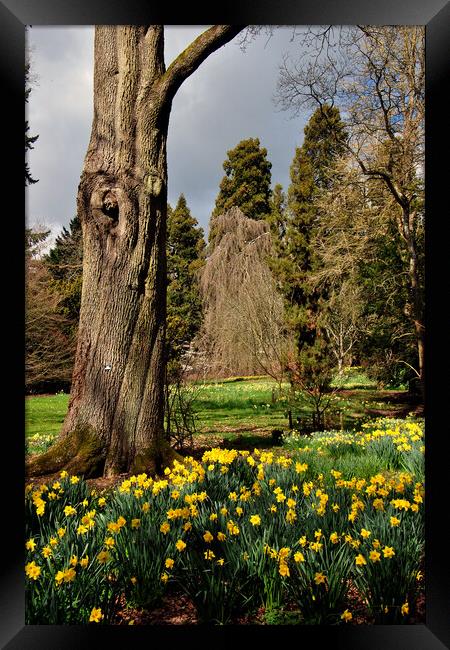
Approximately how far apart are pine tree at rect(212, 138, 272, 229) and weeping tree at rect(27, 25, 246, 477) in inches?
227

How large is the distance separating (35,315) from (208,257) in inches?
126

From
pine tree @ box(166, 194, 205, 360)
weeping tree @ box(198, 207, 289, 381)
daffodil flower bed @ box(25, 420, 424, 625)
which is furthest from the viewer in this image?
pine tree @ box(166, 194, 205, 360)

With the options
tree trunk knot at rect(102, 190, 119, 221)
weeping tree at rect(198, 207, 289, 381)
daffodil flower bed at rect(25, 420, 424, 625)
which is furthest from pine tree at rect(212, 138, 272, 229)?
daffodil flower bed at rect(25, 420, 424, 625)

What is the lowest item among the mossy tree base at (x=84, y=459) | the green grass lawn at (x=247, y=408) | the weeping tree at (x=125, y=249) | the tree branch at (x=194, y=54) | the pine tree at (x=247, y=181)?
the green grass lawn at (x=247, y=408)

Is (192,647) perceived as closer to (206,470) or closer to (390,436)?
(206,470)

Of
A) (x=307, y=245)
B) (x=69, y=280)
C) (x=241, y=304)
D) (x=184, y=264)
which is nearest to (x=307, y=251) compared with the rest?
(x=307, y=245)

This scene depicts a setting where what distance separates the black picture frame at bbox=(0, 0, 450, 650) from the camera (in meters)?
1.48

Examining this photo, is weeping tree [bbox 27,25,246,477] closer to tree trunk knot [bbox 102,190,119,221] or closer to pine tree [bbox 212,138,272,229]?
tree trunk knot [bbox 102,190,119,221]

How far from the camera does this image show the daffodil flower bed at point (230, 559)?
1359mm
